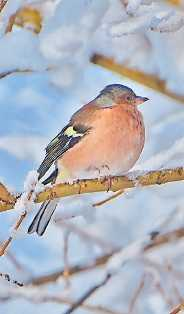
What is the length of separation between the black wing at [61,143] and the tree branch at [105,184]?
0.11 feet

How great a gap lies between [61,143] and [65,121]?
0.12ft

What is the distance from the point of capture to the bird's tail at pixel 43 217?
86 cm

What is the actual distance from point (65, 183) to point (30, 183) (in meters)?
0.03

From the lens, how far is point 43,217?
87 cm

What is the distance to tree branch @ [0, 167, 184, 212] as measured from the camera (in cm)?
79

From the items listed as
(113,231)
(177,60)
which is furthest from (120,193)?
(177,60)

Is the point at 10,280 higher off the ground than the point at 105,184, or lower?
lower

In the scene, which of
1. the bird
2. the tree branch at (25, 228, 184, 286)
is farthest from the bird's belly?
the tree branch at (25, 228, 184, 286)

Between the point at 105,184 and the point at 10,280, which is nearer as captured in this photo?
the point at 105,184

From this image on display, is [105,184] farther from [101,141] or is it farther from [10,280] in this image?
[10,280]

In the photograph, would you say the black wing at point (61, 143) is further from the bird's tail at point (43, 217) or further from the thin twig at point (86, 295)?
the thin twig at point (86, 295)

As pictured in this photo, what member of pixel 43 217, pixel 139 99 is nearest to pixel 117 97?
pixel 139 99

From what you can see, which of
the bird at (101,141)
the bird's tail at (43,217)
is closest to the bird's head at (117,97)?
the bird at (101,141)

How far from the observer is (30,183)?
0.80 meters
